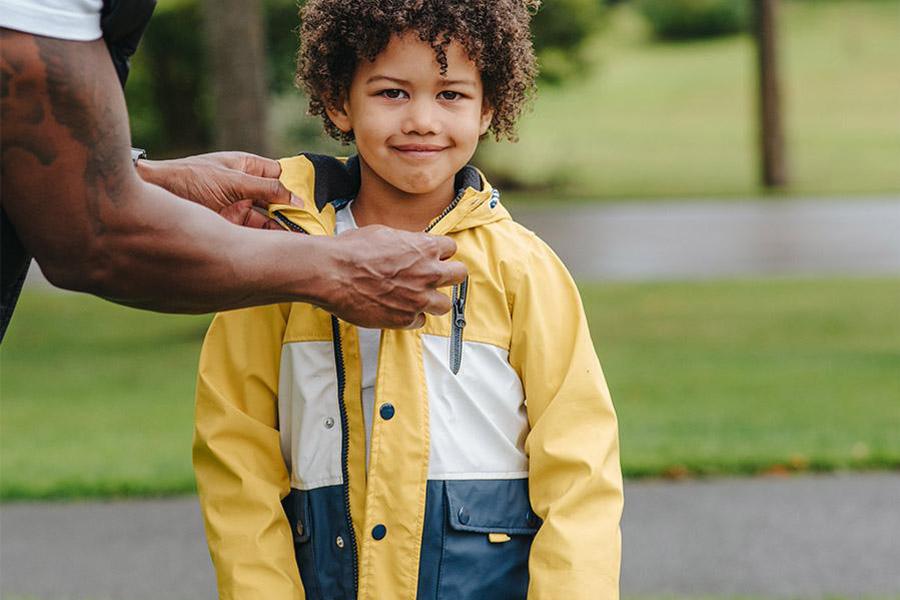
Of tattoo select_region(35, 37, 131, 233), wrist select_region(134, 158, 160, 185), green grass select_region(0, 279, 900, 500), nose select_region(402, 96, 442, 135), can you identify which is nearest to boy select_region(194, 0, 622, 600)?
nose select_region(402, 96, 442, 135)

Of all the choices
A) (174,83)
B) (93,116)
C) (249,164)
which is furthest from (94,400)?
(174,83)

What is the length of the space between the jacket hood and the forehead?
0.22 metres

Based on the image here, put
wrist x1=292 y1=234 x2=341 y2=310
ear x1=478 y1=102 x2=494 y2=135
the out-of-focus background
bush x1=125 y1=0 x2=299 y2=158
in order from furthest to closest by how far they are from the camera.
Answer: bush x1=125 y1=0 x2=299 y2=158, the out-of-focus background, ear x1=478 y1=102 x2=494 y2=135, wrist x1=292 y1=234 x2=341 y2=310

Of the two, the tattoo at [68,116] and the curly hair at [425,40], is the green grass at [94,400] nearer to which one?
the curly hair at [425,40]

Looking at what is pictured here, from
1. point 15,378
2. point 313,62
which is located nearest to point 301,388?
point 313,62

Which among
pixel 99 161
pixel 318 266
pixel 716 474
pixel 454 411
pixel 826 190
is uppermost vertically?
pixel 99 161

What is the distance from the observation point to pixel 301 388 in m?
2.61

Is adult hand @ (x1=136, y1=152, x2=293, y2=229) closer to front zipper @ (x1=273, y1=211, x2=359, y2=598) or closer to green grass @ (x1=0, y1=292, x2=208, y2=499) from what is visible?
front zipper @ (x1=273, y1=211, x2=359, y2=598)

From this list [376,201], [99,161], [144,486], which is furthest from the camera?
[144,486]

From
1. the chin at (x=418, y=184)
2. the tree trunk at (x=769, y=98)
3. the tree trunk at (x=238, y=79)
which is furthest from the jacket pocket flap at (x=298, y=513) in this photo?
the tree trunk at (x=769, y=98)

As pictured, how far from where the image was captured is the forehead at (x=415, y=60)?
262cm

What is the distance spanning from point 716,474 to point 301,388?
3.67 metres

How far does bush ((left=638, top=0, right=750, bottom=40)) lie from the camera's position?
35.8 metres

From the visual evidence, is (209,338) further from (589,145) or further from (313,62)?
(589,145)
